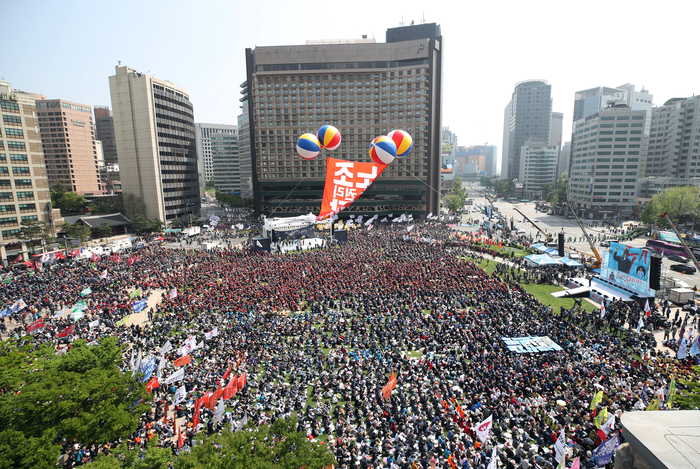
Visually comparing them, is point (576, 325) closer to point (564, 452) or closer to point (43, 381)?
point (564, 452)

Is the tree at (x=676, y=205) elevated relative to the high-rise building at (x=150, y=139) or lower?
lower

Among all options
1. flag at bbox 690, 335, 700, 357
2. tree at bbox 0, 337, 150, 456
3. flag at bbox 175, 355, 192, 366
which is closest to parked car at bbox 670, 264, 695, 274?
flag at bbox 690, 335, 700, 357

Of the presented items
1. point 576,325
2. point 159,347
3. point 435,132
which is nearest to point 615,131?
point 435,132

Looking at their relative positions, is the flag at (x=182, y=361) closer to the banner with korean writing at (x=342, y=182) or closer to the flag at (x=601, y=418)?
the banner with korean writing at (x=342, y=182)

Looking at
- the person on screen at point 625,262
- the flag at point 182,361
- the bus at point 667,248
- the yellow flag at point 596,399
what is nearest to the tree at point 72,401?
the flag at point 182,361

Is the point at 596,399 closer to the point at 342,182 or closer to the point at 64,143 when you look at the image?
the point at 342,182

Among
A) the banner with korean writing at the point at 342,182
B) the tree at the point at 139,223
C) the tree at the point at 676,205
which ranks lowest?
the tree at the point at 139,223
